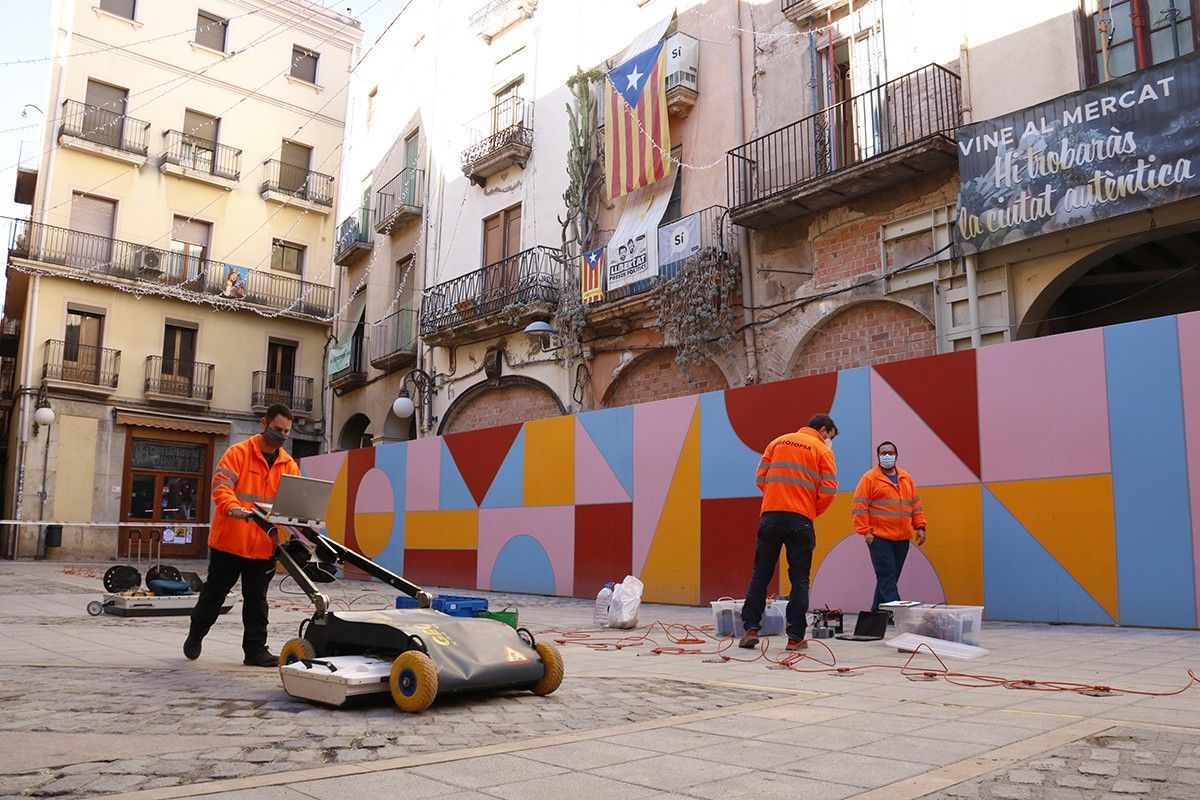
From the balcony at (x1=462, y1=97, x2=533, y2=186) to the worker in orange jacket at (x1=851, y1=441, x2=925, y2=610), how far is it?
1332 centimetres

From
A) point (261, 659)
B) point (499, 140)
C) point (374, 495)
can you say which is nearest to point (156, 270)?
point (499, 140)

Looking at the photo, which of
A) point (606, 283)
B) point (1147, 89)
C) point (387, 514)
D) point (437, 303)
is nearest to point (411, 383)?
point (437, 303)

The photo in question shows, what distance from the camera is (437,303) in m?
21.1

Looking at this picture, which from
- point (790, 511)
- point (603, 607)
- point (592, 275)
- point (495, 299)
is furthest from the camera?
point (495, 299)

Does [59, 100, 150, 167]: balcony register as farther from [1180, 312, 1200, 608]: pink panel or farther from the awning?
[1180, 312, 1200, 608]: pink panel

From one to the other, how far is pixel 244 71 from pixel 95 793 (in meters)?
31.2

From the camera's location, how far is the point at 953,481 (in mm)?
9047

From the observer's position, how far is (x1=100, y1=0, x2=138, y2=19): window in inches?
1094

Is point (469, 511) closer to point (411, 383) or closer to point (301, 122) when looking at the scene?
point (411, 383)

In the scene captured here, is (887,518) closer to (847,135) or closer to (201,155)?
(847,135)

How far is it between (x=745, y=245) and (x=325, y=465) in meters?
9.65

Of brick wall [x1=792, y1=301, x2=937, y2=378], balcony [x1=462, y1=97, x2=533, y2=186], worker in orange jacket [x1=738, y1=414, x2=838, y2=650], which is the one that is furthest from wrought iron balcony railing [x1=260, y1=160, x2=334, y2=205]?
worker in orange jacket [x1=738, y1=414, x2=838, y2=650]

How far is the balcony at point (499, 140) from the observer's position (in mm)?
19688

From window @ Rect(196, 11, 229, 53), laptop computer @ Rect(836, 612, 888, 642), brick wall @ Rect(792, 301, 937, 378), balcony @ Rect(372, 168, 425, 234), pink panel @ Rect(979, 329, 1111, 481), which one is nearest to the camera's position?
laptop computer @ Rect(836, 612, 888, 642)
